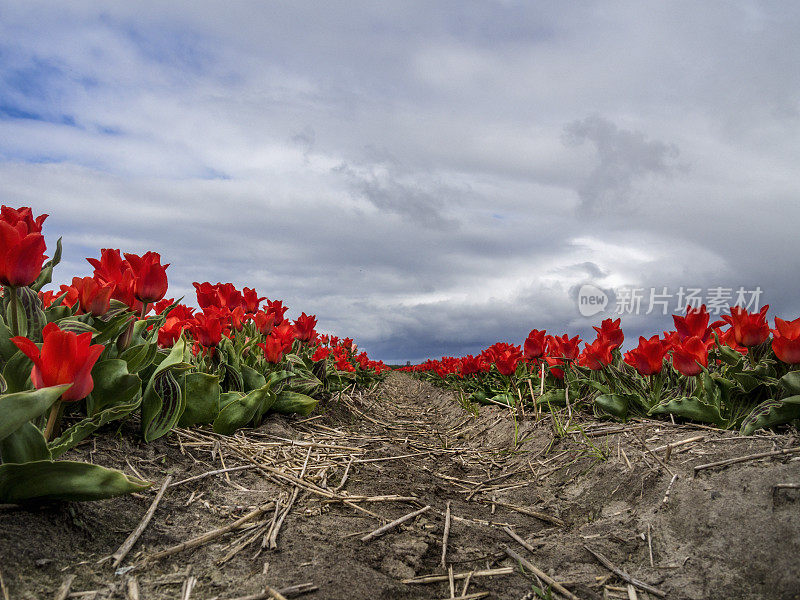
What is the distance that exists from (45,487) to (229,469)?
1025 millimetres

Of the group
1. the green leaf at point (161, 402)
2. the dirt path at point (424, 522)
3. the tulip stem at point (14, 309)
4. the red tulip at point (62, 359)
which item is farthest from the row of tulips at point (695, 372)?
the tulip stem at point (14, 309)

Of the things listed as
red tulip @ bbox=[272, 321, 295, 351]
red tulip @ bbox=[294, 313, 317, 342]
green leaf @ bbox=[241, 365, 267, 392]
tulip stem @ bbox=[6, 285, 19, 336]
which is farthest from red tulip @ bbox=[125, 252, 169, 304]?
red tulip @ bbox=[294, 313, 317, 342]

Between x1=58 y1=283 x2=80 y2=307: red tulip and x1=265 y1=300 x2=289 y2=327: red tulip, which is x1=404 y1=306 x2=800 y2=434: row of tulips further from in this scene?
x1=58 y1=283 x2=80 y2=307: red tulip

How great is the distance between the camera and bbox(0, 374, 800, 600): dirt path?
176 centimetres

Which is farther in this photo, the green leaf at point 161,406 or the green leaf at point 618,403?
the green leaf at point 618,403

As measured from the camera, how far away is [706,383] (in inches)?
128

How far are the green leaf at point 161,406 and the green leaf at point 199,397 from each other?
0.35 metres

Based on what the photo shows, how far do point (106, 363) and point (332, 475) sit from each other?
53.0 inches

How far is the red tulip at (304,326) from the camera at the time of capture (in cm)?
523

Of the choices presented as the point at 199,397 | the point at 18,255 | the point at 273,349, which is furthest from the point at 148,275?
the point at 273,349

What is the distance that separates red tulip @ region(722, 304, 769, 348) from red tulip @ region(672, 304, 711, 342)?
291 millimetres

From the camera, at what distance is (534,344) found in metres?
4.81

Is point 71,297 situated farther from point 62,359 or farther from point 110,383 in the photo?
point 62,359

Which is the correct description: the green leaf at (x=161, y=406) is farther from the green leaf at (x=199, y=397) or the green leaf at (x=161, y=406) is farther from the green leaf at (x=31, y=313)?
the green leaf at (x=31, y=313)
